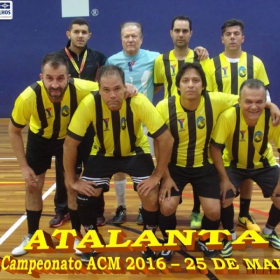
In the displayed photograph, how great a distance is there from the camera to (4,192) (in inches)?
182

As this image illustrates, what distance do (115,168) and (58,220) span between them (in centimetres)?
102

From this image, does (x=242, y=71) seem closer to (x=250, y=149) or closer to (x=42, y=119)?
(x=250, y=149)

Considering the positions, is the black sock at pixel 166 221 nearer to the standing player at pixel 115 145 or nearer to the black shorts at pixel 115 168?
the standing player at pixel 115 145

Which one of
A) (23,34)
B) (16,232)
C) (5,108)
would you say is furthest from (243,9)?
(16,232)

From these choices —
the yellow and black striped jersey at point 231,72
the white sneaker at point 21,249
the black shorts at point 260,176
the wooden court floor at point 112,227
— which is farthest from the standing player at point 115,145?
the yellow and black striped jersey at point 231,72

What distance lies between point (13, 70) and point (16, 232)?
543 centimetres

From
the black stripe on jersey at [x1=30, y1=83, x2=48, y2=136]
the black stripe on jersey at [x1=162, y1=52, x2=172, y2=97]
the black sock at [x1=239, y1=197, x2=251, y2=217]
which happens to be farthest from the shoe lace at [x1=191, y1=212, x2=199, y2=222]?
the black stripe on jersey at [x1=30, y1=83, x2=48, y2=136]

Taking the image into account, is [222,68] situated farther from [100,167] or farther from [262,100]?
A: [100,167]

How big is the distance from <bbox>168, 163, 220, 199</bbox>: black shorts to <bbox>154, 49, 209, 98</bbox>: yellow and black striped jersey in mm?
864

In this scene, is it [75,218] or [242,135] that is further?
[75,218]

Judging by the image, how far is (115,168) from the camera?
3088 millimetres

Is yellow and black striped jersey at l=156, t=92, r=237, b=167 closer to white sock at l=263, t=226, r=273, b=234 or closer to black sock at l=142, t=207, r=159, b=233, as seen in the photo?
black sock at l=142, t=207, r=159, b=233

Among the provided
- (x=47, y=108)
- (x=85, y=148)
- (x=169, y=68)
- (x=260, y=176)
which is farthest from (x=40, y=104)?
(x=260, y=176)

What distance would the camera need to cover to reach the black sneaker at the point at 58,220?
3.72 m
